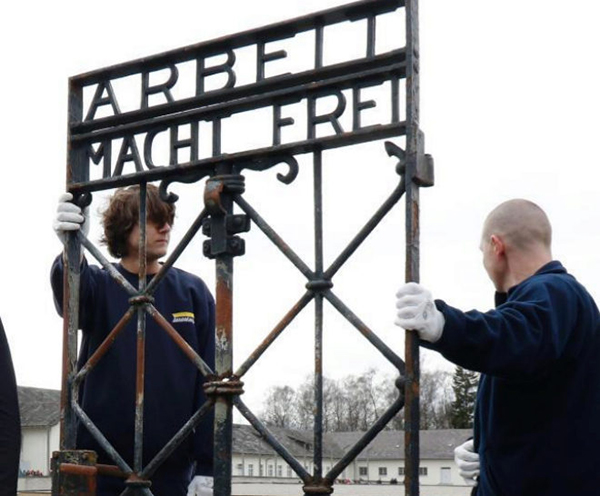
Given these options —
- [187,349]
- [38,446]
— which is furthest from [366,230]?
[38,446]

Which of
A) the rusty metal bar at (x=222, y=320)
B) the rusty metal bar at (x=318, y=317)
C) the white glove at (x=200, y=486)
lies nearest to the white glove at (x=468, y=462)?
the rusty metal bar at (x=318, y=317)

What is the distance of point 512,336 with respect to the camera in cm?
305

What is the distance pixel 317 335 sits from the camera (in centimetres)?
335

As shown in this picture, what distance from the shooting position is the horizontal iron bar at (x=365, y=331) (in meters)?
3.15

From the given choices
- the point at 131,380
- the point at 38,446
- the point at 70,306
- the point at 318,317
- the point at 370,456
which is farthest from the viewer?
the point at 370,456

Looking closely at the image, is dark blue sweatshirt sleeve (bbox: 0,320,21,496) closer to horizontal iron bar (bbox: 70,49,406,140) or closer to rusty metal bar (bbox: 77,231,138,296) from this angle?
rusty metal bar (bbox: 77,231,138,296)

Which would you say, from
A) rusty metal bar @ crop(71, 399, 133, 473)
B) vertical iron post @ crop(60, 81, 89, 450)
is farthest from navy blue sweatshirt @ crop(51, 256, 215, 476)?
rusty metal bar @ crop(71, 399, 133, 473)

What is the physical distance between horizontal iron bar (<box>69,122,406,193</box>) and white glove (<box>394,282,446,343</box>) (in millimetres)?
539

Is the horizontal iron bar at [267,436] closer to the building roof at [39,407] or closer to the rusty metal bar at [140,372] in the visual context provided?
the rusty metal bar at [140,372]

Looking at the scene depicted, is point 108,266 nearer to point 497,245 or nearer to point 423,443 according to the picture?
point 497,245

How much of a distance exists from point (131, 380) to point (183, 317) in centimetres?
34

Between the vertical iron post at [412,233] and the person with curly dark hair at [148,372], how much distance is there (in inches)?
53.2

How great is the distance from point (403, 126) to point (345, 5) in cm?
50

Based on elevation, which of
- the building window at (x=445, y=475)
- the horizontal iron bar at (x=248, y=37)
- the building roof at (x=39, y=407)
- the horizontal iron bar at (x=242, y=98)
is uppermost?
the building roof at (x=39, y=407)
